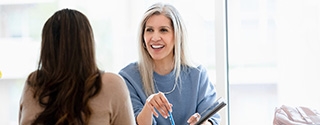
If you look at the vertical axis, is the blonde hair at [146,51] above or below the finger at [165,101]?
above

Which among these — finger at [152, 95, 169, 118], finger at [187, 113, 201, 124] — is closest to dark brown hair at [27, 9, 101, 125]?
finger at [152, 95, 169, 118]

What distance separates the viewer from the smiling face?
1.97 metres

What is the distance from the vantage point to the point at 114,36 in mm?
2443

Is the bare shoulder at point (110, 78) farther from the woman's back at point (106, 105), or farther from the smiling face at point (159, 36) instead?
the smiling face at point (159, 36)

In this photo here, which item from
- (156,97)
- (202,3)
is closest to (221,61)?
(202,3)

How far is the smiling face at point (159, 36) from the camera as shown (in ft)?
6.45

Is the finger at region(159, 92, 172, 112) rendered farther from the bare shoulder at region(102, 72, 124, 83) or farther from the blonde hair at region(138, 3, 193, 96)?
the bare shoulder at region(102, 72, 124, 83)

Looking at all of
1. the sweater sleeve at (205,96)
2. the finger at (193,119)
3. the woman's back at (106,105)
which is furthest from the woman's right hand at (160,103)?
the woman's back at (106,105)

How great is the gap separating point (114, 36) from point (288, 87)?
844mm

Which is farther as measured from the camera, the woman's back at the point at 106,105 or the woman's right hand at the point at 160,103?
the woman's right hand at the point at 160,103

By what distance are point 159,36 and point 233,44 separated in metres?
0.51

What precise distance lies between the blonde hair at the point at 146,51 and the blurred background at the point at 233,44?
0.94 ft

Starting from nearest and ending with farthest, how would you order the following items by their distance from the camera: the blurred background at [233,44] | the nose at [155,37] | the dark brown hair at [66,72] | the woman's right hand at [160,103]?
the dark brown hair at [66,72] → the woman's right hand at [160,103] → the nose at [155,37] → the blurred background at [233,44]

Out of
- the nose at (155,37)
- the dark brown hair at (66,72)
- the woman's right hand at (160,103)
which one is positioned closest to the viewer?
the dark brown hair at (66,72)
